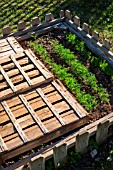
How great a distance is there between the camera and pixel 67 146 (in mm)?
5469

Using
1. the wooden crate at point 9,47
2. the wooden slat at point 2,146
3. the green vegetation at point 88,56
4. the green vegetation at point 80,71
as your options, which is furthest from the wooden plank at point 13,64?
the wooden slat at point 2,146

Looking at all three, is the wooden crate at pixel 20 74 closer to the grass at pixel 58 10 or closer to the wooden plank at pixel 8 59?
the wooden plank at pixel 8 59

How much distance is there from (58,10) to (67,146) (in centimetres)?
521

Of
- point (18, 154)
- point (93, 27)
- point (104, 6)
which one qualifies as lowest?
point (18, 154)

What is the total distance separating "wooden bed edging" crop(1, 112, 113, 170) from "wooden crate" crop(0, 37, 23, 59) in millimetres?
2636

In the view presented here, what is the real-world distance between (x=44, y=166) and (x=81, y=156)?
812mm

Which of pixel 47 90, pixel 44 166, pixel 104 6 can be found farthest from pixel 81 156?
pixel 104 6

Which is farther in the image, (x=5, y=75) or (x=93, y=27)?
(x=93, y=27)

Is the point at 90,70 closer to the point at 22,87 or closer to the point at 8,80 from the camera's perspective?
the point at 22,87

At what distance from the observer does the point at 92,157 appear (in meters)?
5.82

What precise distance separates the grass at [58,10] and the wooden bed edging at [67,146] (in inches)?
146

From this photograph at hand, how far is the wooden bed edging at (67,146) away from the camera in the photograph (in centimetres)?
514

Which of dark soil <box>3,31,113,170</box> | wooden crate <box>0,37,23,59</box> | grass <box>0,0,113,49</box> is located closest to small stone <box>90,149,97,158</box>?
dark soil <box>3,31,113,170</box>

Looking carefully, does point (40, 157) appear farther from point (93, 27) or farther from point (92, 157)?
point (93, 27)
